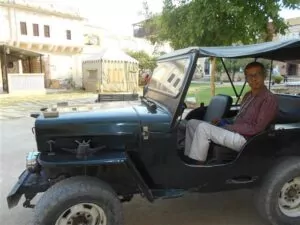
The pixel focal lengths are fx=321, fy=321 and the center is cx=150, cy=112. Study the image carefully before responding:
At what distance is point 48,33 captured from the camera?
29844 mm

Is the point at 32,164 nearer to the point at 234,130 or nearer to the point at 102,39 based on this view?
the point at 234,130

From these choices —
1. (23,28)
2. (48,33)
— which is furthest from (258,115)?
(48,33)

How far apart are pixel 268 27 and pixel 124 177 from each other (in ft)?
21.6

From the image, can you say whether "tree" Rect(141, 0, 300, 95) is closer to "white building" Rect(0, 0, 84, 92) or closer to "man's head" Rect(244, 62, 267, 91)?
"man's head" Rect(244, 62, 267, 91)

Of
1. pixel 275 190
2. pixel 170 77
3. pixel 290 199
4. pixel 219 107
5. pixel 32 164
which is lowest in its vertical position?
pixel 290 199

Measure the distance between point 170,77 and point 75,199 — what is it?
163cm

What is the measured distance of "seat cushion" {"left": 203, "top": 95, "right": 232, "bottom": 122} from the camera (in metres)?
4.28

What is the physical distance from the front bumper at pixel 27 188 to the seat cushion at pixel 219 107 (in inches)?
91.1

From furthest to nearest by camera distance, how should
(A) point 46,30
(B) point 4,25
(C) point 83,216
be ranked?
(A) point 46,30, (B) point 4,25, (C) point 83,216

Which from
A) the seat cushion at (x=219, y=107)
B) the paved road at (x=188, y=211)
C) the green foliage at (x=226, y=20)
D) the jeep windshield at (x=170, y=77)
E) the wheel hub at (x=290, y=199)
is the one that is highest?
the green foliage at (x=226, y=20)

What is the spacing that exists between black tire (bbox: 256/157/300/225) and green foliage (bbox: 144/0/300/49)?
4.81 metres

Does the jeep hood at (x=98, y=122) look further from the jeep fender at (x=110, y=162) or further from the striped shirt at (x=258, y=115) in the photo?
the striped shirt at (x=258, y=115)

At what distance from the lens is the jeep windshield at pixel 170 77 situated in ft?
10.5

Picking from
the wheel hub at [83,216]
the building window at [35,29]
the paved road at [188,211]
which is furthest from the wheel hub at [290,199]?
the building window at [35,29]
